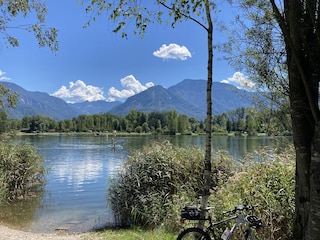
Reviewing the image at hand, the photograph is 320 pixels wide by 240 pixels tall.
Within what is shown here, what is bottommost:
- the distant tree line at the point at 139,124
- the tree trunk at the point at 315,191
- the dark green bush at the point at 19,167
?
the dark green bush at the point at 19,167

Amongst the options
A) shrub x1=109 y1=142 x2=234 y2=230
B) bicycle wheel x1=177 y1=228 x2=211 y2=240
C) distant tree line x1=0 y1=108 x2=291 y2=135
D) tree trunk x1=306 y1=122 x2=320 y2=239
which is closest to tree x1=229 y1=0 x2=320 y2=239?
tree trunk x1=306 y1=122 x2=320 y2=239

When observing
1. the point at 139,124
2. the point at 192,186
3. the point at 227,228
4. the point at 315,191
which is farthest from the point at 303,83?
the point at 139,124

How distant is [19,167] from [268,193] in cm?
1494

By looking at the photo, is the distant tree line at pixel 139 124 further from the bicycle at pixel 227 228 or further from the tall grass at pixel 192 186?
the bicycle at pixel 227 228

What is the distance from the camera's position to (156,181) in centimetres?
1247

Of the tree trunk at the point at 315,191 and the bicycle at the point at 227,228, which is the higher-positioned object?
the tree trunk at the point at 315,191

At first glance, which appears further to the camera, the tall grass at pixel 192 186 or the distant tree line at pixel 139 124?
the distant tree line at pixel 139 124

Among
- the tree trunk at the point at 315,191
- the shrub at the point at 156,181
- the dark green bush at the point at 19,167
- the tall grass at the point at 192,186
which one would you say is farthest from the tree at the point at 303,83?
the dark green bush at the point at 19,167

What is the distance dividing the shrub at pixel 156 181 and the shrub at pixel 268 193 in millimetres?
2478

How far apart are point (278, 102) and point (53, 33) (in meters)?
7.40

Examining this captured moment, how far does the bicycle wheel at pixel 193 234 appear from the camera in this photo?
219 inches

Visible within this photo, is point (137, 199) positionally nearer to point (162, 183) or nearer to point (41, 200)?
point (162, 183)

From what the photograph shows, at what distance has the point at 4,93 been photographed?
13.6 meters

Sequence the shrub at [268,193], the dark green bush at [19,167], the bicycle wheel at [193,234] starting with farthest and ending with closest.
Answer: the dark green bush at [19,167] → the shrub at [268,193] → the bicycle wheel at [193,234]
